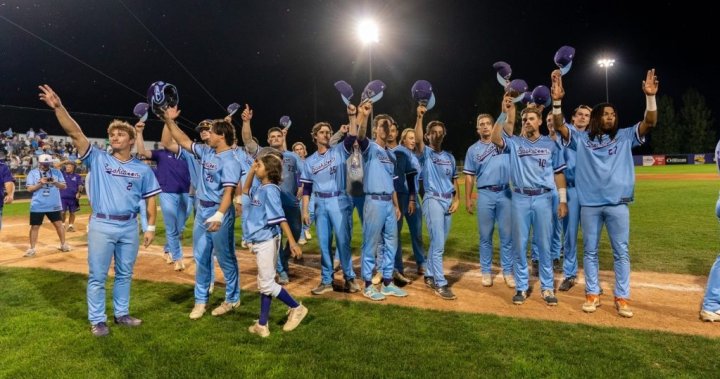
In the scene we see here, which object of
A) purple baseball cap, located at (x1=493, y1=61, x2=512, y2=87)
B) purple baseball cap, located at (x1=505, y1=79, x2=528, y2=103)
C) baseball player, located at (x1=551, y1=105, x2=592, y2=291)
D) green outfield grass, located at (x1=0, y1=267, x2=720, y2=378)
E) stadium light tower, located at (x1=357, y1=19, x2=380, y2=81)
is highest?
stadium light tower, located at (x1=357, y1=19, x2=380, y2=81)

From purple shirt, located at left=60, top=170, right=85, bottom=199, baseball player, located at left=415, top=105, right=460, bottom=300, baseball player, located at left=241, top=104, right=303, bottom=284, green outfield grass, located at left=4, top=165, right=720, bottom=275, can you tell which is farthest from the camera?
purple shirt, located at left=60, top=170, right=85, bottom=199

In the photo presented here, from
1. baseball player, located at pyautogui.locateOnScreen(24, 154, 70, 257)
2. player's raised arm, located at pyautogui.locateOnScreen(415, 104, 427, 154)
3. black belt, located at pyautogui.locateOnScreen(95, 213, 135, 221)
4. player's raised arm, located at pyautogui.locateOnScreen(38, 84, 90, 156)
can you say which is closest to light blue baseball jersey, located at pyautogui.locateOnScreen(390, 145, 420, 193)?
player's raised arm, located at pyautogui.locateOnScreen(415, 104, 427, 154)

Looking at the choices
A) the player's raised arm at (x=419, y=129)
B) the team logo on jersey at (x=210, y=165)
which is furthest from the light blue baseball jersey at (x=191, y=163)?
the player's raised arm at (x=419, y=129)

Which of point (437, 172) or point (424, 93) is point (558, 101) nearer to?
point (424, 93)

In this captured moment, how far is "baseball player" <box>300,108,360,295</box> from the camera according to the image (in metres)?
5.44

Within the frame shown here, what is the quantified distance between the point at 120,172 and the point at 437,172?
3.59 metres

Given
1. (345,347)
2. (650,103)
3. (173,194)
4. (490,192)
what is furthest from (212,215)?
(650,103)

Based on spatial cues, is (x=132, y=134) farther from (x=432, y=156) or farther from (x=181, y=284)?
(x=432, y=156)

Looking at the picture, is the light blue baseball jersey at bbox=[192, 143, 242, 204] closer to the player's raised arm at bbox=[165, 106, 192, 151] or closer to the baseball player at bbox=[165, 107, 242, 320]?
the baseball player at bbox=[165, 107, 242, 320]

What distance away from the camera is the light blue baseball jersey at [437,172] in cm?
543

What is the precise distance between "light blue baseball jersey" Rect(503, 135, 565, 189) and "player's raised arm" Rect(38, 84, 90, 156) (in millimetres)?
4503

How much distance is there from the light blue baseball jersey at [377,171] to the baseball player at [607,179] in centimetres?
197

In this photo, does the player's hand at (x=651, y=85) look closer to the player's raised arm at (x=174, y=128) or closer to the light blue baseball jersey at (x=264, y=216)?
the light blue baseball jersey at (x=264, y=216)

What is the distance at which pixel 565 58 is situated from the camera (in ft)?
15.7
